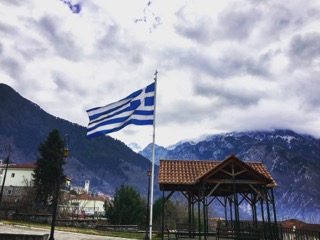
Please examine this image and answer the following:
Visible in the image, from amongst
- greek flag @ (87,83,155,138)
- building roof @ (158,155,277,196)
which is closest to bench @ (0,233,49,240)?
greek flag @ (87,83,155,138)

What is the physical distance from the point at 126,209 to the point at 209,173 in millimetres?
21300

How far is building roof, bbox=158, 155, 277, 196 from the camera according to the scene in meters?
18.2

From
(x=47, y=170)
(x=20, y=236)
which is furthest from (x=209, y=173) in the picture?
(x=47, y=170)

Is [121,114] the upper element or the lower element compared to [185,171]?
upper

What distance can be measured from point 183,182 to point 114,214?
66.8 ft

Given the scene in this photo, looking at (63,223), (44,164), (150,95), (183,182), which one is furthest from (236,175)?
(44,164)

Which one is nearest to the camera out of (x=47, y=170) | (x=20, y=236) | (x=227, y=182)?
(x=20, y=236)

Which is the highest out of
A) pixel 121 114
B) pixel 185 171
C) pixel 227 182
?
pixel 121 114

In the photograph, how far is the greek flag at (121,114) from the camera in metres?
15.5

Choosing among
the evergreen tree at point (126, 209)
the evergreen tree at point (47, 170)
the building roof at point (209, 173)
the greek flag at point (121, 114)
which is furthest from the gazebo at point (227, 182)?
the evergreen tree at point (47, 170)

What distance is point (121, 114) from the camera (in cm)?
1570

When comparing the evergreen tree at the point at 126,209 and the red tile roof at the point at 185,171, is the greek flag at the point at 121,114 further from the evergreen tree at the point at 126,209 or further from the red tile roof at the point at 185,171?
the evergreen tree at the point at 126,209

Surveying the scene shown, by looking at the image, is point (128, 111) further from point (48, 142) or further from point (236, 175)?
point (48, 142)

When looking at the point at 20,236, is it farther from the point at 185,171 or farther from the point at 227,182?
the point at 227,182
